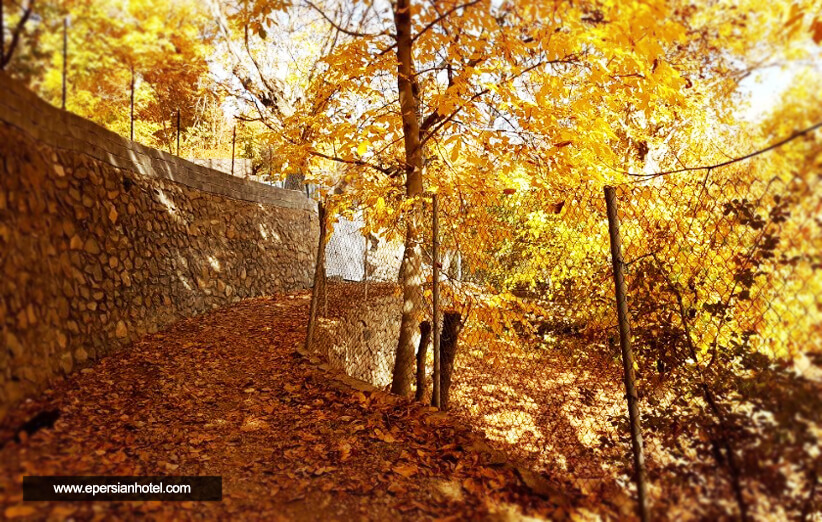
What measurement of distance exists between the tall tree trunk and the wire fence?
102mm

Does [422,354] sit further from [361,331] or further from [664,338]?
[361,331]

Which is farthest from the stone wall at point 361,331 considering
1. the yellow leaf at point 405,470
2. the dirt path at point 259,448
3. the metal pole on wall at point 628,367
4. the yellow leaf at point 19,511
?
the metal pole on wall at point 628,367

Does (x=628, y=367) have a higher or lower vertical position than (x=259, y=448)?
higher

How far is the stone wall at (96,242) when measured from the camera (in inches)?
114

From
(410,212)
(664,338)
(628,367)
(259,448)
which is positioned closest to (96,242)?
(259,448)

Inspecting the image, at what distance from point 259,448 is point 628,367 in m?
2.69

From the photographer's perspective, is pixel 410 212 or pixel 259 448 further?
pixel 410 212

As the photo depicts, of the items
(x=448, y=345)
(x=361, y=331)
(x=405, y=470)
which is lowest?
(x=405, y=470)

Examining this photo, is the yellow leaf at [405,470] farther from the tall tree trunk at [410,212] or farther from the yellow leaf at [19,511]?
the yellow leaf at [19,511]

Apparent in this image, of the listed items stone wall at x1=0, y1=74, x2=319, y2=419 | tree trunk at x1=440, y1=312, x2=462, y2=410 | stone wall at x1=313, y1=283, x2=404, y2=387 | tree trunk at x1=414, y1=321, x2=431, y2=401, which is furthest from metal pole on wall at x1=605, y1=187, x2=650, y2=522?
stone wall at x1=313, y1=283, x2=404, y2=387

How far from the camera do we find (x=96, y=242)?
4621 mm

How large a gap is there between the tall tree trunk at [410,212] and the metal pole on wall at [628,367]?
7.30 feet

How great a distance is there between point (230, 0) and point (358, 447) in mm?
5513

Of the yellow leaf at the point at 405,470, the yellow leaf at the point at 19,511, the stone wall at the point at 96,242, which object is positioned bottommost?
the yellow leaf at the point at 405,470
